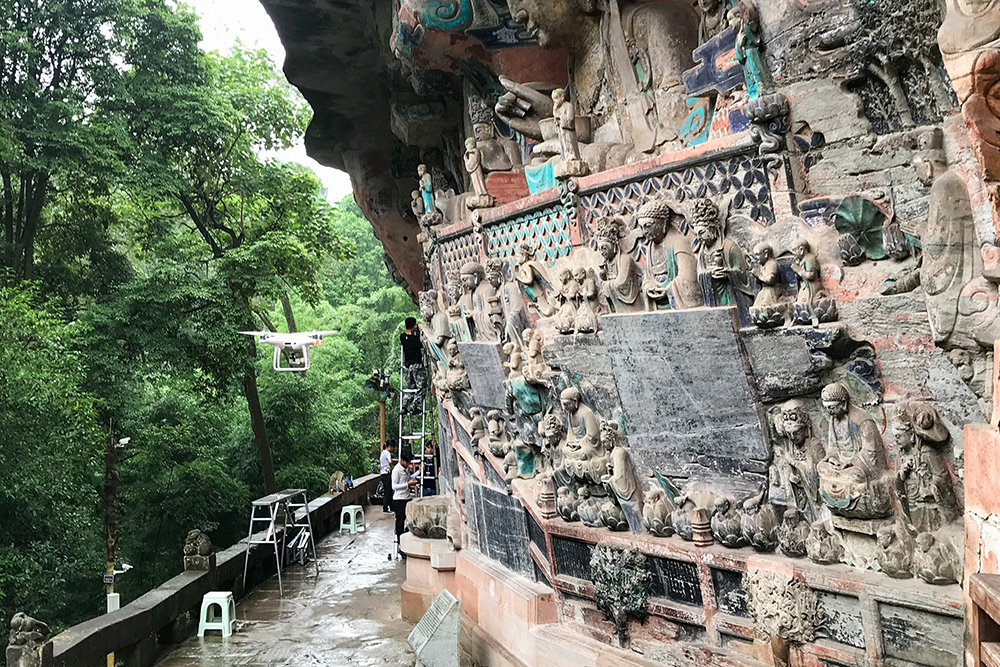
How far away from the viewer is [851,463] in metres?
5.02

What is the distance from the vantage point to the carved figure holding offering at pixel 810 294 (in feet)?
16.6

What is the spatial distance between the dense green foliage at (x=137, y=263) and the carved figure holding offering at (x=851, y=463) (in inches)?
411

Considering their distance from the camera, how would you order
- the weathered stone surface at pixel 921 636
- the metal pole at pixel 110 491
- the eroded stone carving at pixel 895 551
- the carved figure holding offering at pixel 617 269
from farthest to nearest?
the metal pole at pixel 110 491 → the carved figure holding offering at pixel 617 269 → the eroded stone carving at pixel 895 551 → the weathered stone surface at pixel 921 636

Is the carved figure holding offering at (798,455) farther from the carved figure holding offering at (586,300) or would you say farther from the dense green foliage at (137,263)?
the dense green foliage at (137,263)

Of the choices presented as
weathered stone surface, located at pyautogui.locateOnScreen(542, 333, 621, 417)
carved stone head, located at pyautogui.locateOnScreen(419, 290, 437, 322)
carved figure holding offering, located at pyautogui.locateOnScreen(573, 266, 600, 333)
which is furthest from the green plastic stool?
carved figure holding offering, located at pyautogui.locateOnScreen(573, 266, 600, 333)

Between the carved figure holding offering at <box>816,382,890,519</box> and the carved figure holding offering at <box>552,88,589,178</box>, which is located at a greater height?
the carved figure holding offering at <box>552,88,589,178</box>

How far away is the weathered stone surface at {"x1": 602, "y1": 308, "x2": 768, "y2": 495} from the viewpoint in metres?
5.63

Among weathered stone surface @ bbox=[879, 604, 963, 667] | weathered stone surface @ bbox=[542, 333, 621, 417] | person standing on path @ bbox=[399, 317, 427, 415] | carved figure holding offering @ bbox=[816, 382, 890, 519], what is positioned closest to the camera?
weathered stone surface @ bbox=[879, 604, 963, 667]

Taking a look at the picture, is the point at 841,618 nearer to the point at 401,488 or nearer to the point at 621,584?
the point at 621,584

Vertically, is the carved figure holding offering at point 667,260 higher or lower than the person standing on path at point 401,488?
higher

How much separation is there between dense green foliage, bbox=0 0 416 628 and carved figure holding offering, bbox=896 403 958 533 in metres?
10.9

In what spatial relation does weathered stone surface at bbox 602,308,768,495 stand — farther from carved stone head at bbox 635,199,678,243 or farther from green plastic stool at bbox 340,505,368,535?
green plastic stool at bbox 340,505,368,535

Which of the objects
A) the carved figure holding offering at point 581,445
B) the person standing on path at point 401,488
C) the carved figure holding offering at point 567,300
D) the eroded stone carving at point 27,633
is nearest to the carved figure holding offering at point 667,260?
the carved figure holding offering at point 567,300

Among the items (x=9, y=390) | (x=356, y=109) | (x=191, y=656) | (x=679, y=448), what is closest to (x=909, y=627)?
(x=679, y=448)
